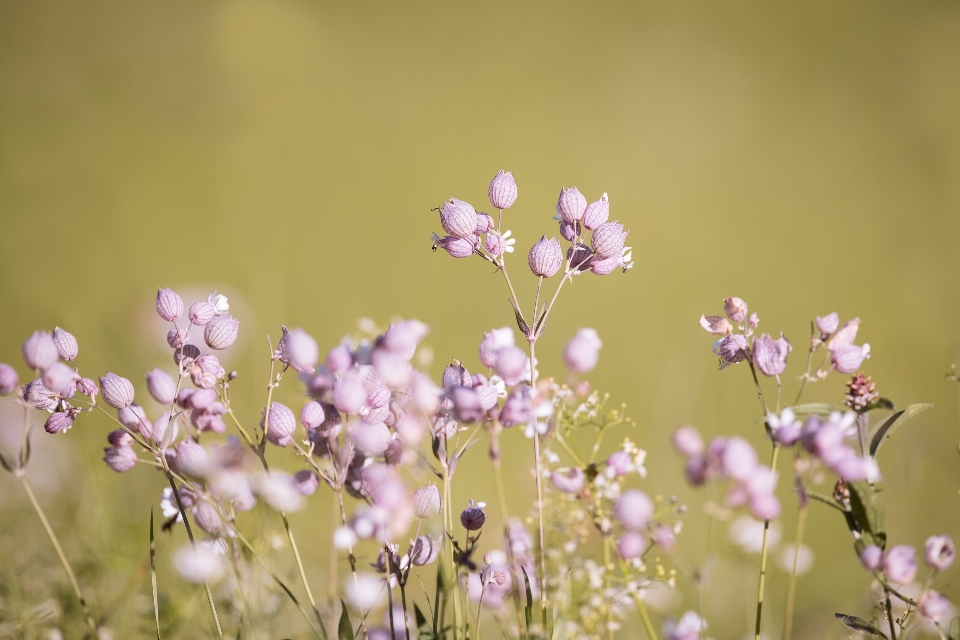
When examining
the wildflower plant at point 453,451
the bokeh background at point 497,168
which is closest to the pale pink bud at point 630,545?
the wildflower plant at point 453,451

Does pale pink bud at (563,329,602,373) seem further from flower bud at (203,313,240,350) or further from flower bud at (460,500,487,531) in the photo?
flower bud at (203,313,240,350)

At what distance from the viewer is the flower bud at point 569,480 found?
0.41 meters

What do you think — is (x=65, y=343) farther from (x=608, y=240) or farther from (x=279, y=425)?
(x=608, y=240)

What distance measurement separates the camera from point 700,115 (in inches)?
60.0

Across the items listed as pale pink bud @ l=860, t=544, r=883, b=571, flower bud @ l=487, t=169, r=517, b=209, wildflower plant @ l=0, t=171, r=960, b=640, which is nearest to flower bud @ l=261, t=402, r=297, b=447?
wildflower plant @ l=0, t=171, r=960, b=640

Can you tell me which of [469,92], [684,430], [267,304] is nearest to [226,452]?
[684,430]

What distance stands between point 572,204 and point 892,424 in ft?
0.80

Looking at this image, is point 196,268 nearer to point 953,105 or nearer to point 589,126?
point 589,126

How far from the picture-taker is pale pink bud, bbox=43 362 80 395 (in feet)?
1.23

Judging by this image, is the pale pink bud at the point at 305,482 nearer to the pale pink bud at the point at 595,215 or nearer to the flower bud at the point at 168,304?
the flower bud at the point at 168,304

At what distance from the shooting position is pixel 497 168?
1.54 meters

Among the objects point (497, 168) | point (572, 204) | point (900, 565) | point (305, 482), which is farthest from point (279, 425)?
point (497, 168)

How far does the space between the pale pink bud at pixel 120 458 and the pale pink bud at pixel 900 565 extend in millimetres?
466

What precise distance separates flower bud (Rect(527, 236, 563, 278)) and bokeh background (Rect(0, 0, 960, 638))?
1030 millimetres
